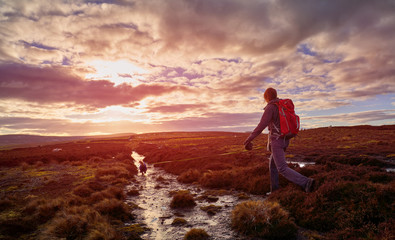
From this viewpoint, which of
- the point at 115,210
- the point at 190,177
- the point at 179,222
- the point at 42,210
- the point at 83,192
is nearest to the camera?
the point at 179,222

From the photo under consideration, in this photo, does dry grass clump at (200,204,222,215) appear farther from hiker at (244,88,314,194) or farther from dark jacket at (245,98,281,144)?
A: dark jacket at (245,98,281,144)

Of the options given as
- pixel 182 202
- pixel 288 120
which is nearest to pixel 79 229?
pixel 182 202

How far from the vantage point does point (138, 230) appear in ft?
19.9

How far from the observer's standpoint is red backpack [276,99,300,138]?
5.32m

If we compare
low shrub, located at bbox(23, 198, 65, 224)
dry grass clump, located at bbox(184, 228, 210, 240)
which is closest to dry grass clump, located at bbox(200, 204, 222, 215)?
dry grass clump, located at bbox(184, 228, 210, 240)

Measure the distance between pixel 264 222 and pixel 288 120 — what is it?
274cm

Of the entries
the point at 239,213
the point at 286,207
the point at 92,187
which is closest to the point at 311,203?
the point at 286,207

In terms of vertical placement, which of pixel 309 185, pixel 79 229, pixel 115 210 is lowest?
pixel 115 210

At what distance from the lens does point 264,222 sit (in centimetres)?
496

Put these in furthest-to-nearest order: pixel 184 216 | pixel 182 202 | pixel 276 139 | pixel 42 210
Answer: pixel 182 202 → pixel 42 210 → pixel 184 216 → pixel 276 139

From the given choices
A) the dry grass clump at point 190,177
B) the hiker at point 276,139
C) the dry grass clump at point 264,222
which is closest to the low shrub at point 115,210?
the dry grass clump at point 264,222

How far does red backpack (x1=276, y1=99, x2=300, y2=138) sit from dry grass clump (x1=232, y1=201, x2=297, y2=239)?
6.75 ft

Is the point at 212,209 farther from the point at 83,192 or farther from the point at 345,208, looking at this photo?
the point at 83,192

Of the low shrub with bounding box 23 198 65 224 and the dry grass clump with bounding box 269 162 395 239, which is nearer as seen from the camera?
the dry grass clump with bounding box 269 162 395 239
